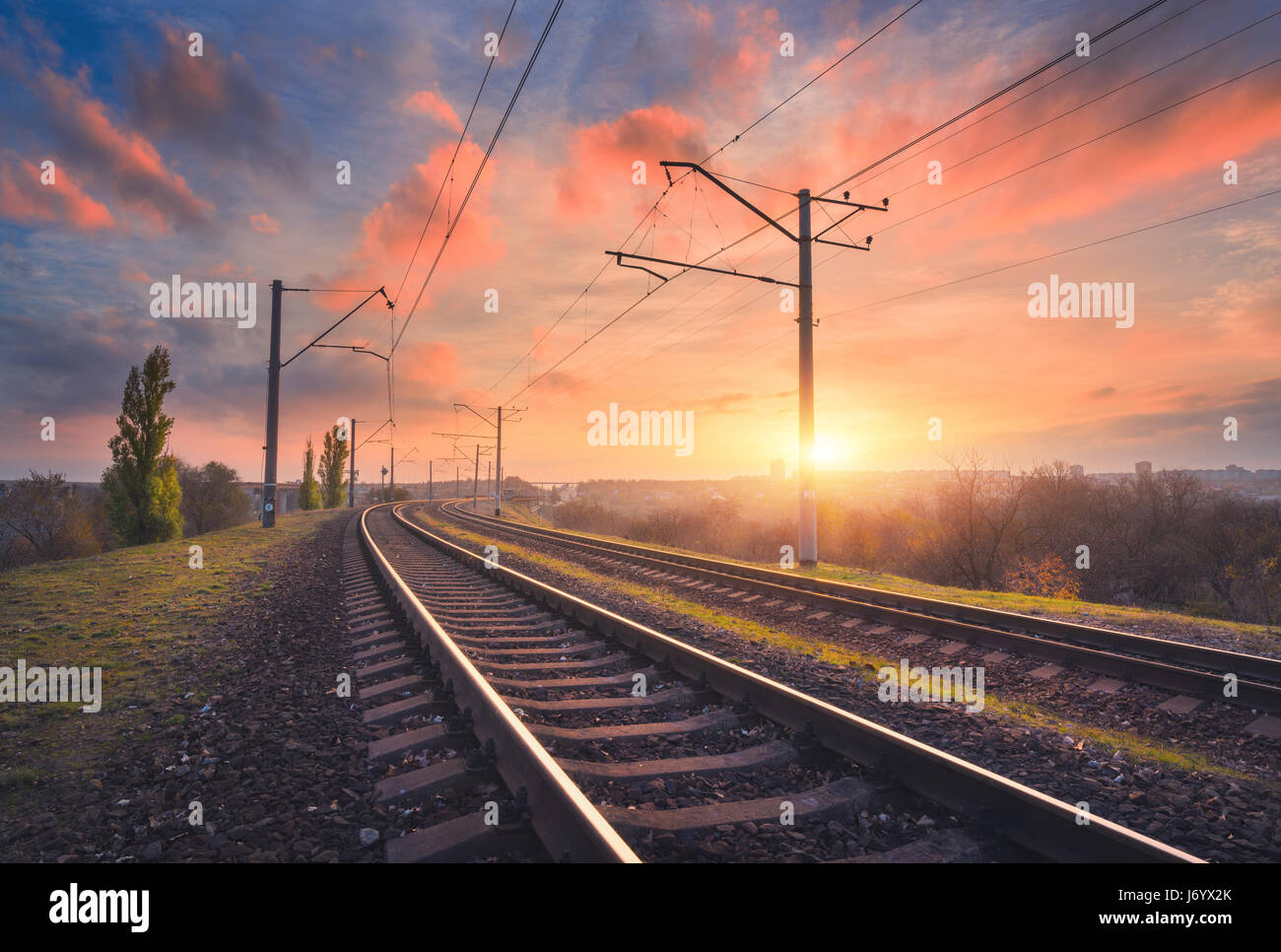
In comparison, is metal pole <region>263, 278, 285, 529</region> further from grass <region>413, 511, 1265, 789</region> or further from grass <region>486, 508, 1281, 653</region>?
grass <region>486, 508, 1281, 653</region>

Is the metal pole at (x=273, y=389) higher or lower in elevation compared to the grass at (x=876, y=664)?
higher

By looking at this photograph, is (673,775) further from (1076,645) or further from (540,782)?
(1076,645)

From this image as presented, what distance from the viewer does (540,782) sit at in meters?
3.13

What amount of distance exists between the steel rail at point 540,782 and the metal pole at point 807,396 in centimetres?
1142

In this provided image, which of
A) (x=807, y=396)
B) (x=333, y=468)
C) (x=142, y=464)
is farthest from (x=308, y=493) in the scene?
(x=807, y=396)

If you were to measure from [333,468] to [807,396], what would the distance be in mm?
71554

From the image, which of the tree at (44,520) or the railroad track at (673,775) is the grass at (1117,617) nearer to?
the railroad track at (673,775)

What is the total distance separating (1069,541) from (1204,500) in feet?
16.4

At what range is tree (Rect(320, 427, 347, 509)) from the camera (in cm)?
7350

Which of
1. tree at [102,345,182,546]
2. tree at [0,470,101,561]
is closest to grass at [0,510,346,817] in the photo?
tree at [102,345,182,546]

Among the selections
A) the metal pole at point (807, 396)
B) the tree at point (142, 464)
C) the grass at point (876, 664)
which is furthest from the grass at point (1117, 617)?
the tree at point (142, 464)

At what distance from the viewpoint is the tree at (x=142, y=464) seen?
31.7m
